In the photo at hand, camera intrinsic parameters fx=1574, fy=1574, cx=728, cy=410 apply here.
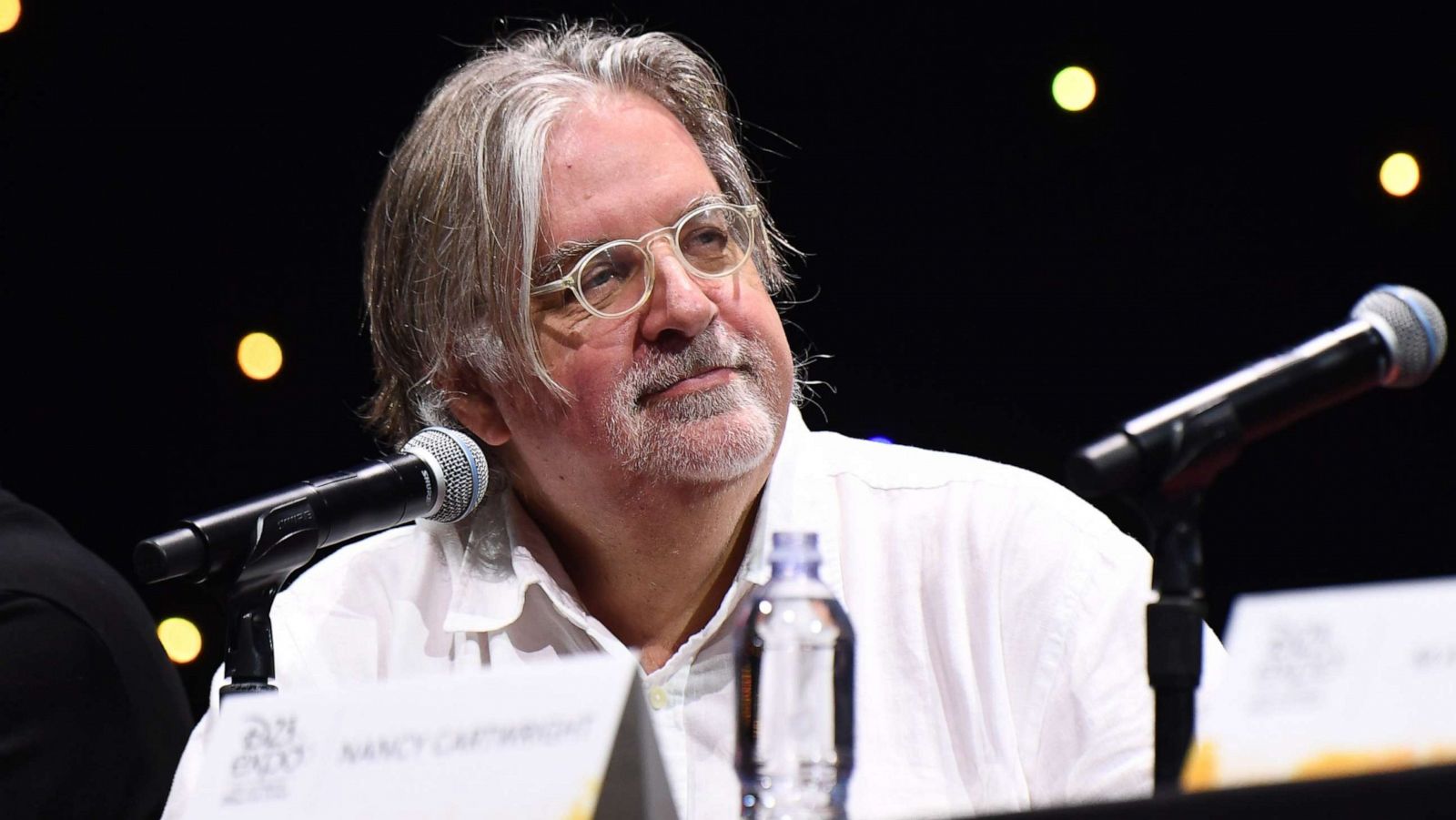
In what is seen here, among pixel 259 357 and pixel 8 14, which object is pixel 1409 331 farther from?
pixel 8 14

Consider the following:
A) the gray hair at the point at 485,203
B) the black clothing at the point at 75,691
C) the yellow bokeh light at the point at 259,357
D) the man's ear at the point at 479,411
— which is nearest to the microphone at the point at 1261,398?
the gray hair at the point at 485,203

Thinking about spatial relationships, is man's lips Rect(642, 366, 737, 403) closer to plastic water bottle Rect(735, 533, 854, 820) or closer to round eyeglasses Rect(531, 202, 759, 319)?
round eyeglasses Rect(531, 202, 759, 319)

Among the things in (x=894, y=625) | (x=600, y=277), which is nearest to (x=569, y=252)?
(x=600, y=277)

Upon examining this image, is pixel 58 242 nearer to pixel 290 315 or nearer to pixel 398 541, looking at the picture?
A: pixel 290 315

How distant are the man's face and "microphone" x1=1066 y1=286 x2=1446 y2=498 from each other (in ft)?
2.78

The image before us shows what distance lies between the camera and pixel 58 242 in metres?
3.24

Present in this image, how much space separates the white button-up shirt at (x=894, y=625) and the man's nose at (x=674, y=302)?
23 cm

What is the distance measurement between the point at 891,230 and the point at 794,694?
5.88 ft

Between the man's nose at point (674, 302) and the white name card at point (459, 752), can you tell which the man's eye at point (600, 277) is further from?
the white name card at point (459, 752)

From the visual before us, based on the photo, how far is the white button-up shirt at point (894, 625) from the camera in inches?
75.5

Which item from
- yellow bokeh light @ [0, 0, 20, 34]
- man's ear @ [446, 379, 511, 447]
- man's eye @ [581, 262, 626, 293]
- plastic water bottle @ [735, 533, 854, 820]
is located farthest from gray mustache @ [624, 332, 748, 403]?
yellow bokeh light @ [0, 0, 20, 34]

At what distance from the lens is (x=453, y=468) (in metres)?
1.70

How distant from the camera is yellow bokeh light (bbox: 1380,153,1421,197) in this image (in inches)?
116

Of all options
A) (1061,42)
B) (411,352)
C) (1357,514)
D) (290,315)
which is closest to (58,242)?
(290,315)
